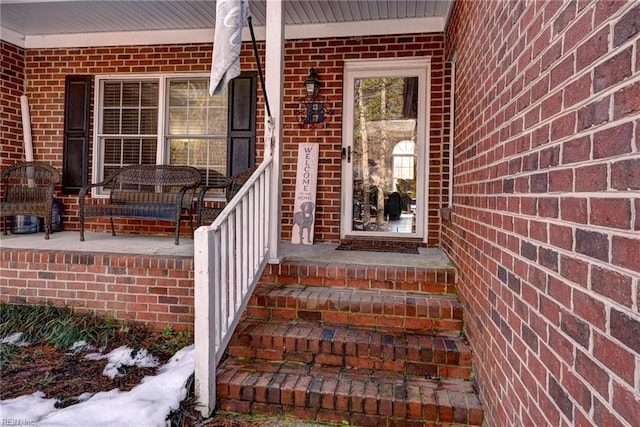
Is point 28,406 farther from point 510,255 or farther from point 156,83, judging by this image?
point 156,83

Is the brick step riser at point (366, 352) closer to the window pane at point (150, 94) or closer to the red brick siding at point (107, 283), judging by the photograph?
the red brick siding at point (107, 283)

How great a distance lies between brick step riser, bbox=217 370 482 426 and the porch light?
3.10m

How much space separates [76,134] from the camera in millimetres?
4996

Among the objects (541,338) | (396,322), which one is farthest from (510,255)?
(396,322)

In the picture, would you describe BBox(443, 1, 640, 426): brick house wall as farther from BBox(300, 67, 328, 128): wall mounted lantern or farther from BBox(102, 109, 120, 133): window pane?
BBox(102, 109, 120, 133): window pane

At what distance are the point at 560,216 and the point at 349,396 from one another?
1.40 m

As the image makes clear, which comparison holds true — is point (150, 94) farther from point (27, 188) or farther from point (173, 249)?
point (173, 249)

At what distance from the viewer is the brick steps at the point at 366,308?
2545mm

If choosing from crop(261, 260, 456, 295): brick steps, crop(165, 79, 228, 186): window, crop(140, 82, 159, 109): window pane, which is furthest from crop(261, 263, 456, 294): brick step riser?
crop(140, 82, 159, 109): window pane

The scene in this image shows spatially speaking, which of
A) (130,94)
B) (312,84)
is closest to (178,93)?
(130,94)

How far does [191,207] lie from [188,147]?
45.8 inches

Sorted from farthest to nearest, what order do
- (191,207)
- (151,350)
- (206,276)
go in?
(191,207) → (151,350) → (206,276)

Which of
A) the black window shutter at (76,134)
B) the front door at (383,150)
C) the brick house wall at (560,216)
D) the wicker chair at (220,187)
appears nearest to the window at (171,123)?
the black window shutter at (76,134)

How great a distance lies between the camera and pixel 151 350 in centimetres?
275
